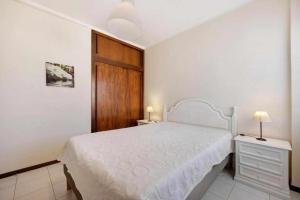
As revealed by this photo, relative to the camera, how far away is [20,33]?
7.77ft

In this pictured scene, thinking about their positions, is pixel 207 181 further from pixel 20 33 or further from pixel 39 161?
pixel 20 33

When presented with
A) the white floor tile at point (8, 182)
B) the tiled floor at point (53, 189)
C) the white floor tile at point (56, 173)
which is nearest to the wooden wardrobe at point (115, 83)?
the white floor tile at point (56, 173)

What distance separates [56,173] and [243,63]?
12.3 feet

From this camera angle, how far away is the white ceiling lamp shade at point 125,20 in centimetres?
174

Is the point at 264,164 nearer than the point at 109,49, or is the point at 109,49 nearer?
the point at 264,164

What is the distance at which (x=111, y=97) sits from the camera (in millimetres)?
3619

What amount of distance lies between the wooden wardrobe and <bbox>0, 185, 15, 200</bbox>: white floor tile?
1.58m

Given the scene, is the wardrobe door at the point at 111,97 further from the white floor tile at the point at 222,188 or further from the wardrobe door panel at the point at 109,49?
the white floor tile at the point at 222,188

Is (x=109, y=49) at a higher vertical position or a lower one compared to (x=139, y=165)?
higher

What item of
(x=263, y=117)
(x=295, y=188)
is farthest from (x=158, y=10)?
(x=295, y=188)

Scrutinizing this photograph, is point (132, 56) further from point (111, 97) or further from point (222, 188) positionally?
point (222, 188)

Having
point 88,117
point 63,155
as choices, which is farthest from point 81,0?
point 63,155

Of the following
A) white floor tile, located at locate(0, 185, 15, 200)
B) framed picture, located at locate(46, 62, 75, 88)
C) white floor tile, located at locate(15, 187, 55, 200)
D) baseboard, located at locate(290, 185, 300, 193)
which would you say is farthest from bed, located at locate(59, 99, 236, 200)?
framed picture, located at locate(46, 62, 75, 88)

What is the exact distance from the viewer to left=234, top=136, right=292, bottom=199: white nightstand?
6.00 ft
